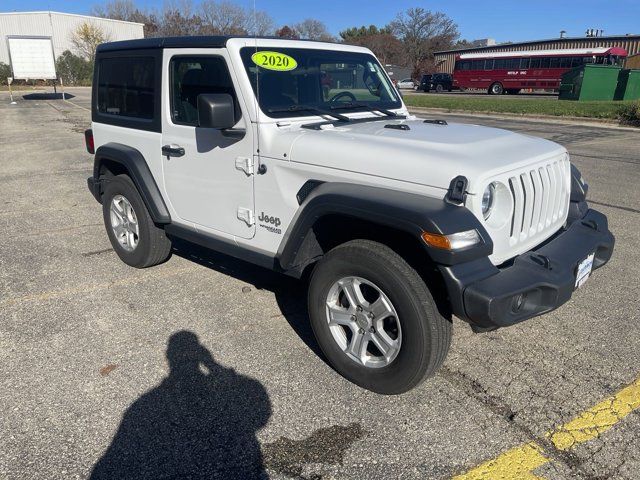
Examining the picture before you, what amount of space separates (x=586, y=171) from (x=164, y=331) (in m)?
8.43

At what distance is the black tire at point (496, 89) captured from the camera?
3904cm

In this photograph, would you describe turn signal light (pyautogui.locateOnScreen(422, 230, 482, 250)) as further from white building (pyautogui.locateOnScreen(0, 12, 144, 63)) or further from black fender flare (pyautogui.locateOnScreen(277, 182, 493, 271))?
white building (pyautogui.locateOnScreen(0, 12, 144, 63))

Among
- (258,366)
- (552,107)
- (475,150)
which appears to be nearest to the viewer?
(475,150)

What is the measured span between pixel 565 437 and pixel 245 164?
245 centimetres

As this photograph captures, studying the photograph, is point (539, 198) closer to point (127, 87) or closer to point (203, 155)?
point (203, 155)

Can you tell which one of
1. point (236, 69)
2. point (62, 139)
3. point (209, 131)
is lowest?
point (62, 139)

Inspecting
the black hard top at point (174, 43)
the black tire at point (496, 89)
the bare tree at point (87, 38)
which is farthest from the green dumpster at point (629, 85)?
the bare tree at point (87, 38)

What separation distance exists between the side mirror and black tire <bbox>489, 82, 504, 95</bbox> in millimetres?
39787

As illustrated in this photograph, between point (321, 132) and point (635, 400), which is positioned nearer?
point (635, 400)

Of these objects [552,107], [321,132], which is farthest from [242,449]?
[552,107]

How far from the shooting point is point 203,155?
3771 mm

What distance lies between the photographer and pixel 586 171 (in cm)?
939

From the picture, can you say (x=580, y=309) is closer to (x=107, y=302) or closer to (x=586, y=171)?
(x=107, y=302)

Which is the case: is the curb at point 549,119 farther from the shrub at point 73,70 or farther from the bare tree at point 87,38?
the bare tree at point 87,38
